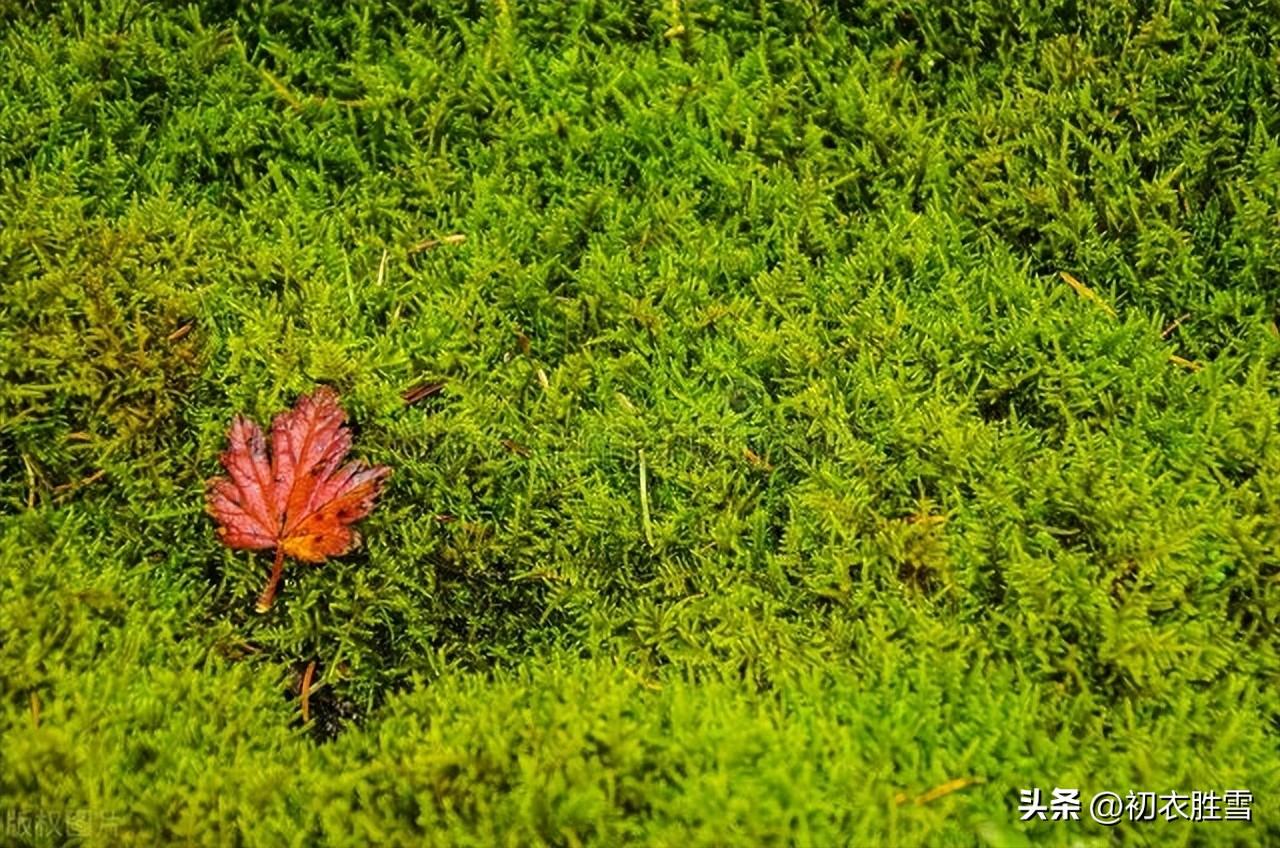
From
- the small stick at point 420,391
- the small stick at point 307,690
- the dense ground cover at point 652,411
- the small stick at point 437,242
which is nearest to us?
the dense ground cover at point 652,411

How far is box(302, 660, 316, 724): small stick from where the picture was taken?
1801 mm

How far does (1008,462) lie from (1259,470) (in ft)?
1.50

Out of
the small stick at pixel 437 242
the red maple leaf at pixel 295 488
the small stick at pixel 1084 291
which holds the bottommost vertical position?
the red maple leaf at pixel 295 488

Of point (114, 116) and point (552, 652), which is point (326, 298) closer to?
point (114, 116)

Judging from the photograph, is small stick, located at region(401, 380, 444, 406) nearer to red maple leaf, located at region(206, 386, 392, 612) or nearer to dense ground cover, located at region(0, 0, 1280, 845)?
dense ground cover, located at region(0, 0, 1280, 845)

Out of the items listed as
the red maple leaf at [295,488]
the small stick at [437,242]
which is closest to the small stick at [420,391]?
the red maple leaf at [295,488]

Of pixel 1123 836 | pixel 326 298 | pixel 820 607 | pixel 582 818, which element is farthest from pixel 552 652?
pixel 1123 836

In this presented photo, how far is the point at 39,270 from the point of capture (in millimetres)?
2018

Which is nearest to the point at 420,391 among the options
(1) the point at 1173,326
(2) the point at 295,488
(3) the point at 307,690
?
(2) the point at 295,488

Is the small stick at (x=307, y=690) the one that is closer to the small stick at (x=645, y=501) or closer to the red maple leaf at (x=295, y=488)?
the red maple leaf at (x=295, y=488)

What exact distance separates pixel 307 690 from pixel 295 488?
372mm

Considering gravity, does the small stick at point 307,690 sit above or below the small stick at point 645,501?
below

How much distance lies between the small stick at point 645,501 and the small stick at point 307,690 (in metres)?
0.66

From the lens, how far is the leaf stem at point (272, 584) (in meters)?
1.86
